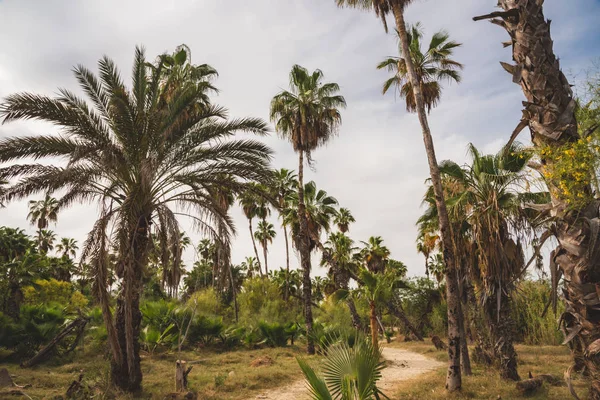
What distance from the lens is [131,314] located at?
33.5ft

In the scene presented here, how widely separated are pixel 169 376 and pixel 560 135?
1307cm

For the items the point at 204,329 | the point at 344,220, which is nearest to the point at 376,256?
the point at 344,220

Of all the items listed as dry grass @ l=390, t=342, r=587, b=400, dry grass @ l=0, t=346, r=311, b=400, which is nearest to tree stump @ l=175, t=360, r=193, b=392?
dry grass @ l=0, t=346, r=311, b=400

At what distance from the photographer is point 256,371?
1387 cm

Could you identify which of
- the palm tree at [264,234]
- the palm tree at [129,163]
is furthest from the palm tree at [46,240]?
the palm tree at [129,163]

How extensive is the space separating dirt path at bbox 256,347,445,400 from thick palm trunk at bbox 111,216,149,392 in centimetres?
348

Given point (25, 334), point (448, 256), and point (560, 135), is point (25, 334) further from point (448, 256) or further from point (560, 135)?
point (560, 135)

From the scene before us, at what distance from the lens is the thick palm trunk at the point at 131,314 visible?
989 centimetres

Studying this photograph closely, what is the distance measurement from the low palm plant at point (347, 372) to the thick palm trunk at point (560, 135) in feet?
7.66

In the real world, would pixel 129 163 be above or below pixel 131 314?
above

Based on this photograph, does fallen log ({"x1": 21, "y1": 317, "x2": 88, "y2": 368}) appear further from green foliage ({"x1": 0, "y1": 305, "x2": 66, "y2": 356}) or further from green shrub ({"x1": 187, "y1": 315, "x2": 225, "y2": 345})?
green shrub ({"x1": 187, "y1": 315, "x2": 225, "y2": 345})

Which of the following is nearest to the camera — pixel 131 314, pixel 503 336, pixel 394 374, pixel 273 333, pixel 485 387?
pixel 131 314

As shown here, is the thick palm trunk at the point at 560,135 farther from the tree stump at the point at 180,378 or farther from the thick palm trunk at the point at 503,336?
the tree stump at the point at 180,378

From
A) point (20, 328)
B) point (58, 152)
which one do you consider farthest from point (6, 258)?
point (58, 152)
